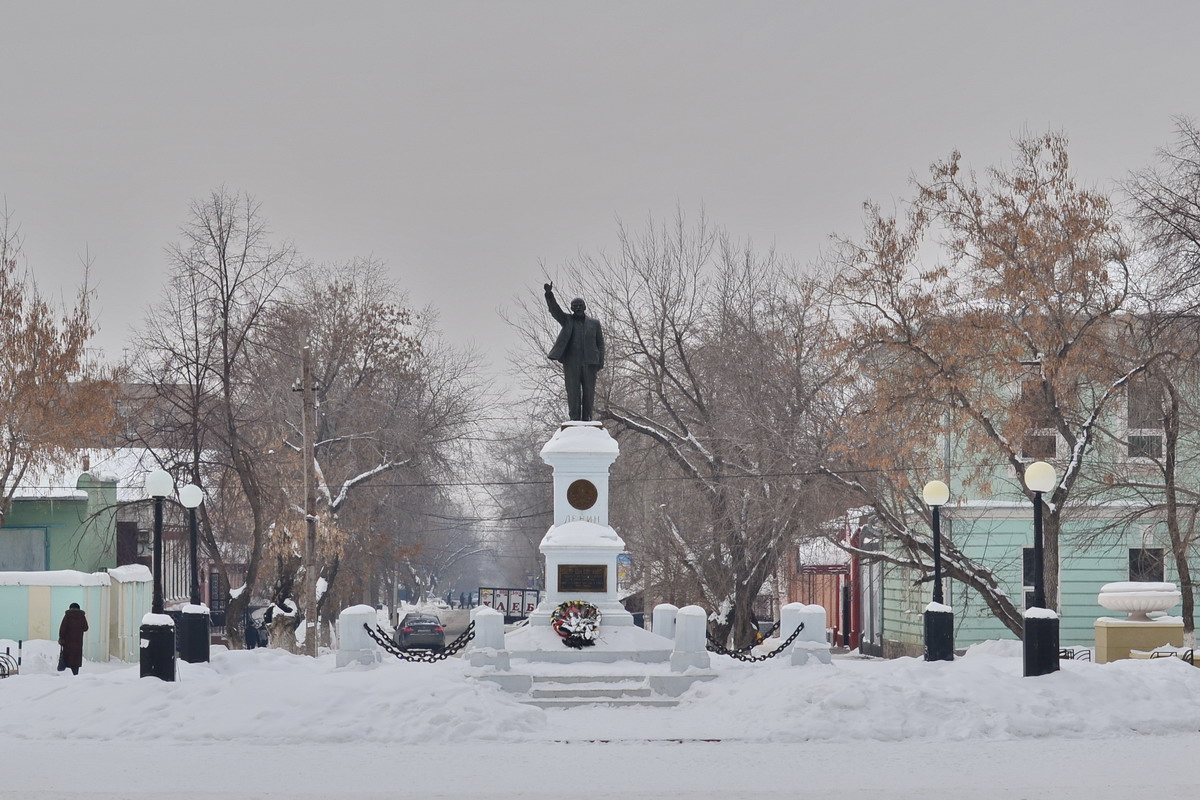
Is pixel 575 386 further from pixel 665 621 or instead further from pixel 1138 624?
pixel 1138 624

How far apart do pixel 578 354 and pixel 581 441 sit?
2002 mm

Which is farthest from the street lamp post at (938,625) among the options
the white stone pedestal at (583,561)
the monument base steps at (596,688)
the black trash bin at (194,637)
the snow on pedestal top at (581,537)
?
the black trash bin at (194,637)

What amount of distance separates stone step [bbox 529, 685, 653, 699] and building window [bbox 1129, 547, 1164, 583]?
56.5ft

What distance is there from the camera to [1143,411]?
3030 cm

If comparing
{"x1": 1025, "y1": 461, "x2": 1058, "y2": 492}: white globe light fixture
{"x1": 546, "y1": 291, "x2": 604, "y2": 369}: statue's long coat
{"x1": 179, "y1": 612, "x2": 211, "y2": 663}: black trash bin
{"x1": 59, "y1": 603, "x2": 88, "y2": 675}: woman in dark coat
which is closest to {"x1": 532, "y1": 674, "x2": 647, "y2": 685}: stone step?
{"x1": 179, "y1": 612, "x2": 211, "y2": 663}: black trash bin

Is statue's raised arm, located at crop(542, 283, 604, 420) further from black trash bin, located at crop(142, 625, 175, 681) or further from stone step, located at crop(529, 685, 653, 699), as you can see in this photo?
black trash bin, located at crop(142, 625, 175, 681)

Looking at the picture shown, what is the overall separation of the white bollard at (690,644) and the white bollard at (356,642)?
438 cm

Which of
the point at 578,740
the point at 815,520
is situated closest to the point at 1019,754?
the point at 578,740

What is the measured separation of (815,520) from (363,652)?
46.0ft

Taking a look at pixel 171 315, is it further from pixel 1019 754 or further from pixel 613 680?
pixel 1019 754

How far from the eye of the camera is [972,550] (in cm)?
3928

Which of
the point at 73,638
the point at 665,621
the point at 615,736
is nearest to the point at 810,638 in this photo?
the point at 665,621

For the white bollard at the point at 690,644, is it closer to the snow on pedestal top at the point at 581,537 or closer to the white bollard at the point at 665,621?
the snow on pedestal top at the point at 581,537

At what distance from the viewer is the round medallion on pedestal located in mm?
24438
